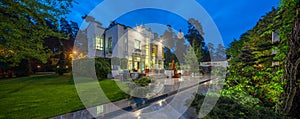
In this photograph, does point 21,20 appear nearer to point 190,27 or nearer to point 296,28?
point 296,28

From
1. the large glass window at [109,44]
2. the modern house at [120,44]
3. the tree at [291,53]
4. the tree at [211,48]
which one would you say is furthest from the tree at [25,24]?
the tree at [211,48]

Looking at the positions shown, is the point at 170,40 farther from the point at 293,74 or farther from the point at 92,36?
the point at 293,74

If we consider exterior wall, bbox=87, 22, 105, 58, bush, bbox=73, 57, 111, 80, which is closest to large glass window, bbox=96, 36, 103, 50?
exterior wall, bbox=87, 22, 105, 58

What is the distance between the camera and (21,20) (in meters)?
3.55

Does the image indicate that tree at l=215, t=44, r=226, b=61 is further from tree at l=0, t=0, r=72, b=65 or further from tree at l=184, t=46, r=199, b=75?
tree at l=0, t=0, r=72, b=65

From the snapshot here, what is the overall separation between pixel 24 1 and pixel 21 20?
56 cm

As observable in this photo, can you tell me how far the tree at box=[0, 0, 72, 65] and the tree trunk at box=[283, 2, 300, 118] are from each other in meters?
5.94

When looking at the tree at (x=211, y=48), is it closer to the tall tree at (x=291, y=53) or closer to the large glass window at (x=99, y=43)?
the large glass window at (x=99, y=43)

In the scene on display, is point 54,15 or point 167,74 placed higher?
point 54,15

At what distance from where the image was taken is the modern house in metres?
15.7

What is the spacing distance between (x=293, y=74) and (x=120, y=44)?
15149mm

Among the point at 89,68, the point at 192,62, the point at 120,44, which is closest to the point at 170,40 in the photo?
the point at 192,62

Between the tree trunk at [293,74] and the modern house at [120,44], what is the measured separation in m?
13.5

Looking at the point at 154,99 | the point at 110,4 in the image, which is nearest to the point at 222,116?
the point at 154,99
